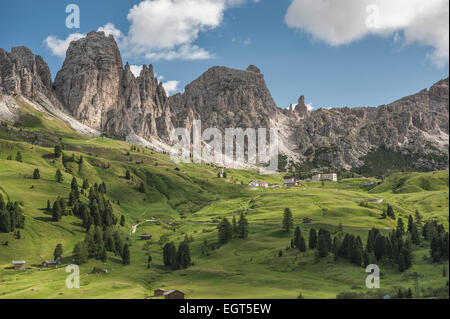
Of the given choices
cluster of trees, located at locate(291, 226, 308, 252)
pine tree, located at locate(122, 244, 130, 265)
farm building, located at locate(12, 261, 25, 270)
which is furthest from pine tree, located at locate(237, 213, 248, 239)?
farm building, located at locate(12, 261, 25, 270)

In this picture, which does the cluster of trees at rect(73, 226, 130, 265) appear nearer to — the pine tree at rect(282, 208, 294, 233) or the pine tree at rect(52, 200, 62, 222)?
the pine tree at rect(52, 200, 62, 222)

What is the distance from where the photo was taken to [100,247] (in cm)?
13938

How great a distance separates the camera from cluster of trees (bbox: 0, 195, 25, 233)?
14675 centimetres

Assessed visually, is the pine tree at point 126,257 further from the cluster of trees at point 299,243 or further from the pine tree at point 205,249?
the cluster of trees at point 299,243

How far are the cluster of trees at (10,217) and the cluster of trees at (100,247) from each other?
28217 millimetres

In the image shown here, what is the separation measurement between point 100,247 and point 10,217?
38969 millimetres

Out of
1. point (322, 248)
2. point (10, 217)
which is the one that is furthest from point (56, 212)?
point (322, 248)

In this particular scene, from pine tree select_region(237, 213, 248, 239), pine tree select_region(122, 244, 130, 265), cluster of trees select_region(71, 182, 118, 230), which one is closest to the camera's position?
pine tree select_region(122, 244, 130, 265)

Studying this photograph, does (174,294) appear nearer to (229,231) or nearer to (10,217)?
(229,231)

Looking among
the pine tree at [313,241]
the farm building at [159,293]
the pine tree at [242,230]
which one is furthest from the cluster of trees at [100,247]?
the pine tree at [313,241]

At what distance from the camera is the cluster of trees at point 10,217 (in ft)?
481

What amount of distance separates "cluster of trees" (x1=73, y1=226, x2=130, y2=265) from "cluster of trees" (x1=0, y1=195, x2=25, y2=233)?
28.2m
